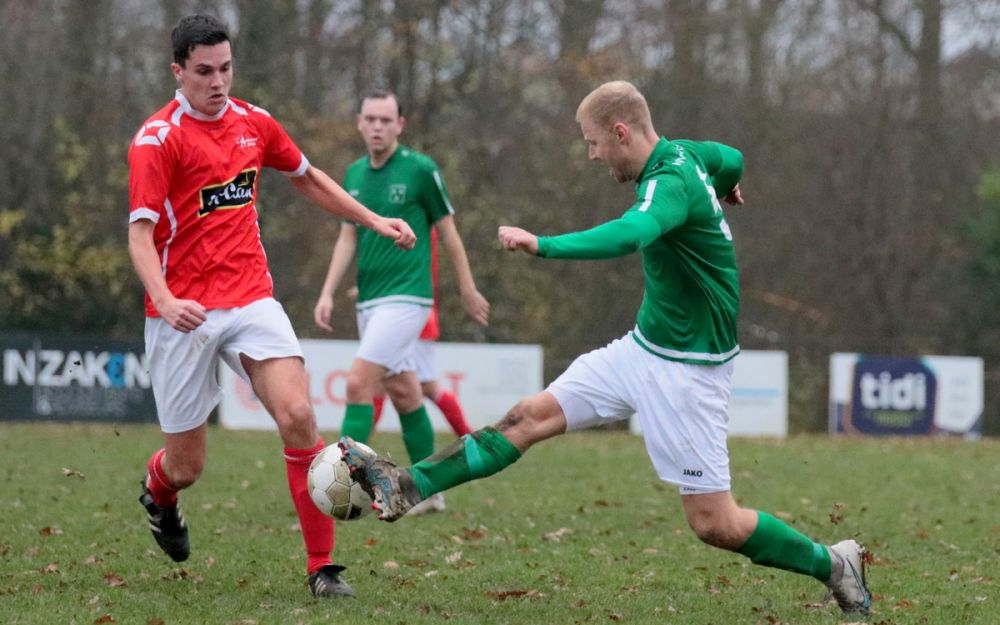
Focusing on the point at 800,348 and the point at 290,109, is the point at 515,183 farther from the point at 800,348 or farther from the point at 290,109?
the point at 800,348

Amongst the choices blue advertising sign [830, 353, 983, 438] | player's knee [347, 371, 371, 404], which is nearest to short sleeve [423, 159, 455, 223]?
player's knee [347, 371, 371, 404]

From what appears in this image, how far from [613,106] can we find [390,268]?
12.1 ft

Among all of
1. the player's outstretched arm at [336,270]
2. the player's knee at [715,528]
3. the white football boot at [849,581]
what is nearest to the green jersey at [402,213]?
the player's outstretched arm at [336,270]

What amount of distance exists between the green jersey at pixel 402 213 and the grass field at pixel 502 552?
140 centimetres

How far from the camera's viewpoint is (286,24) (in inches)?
910

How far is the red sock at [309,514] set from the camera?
5719 mm

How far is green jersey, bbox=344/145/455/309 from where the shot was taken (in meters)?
8.62

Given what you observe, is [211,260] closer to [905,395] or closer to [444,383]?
[444,383]

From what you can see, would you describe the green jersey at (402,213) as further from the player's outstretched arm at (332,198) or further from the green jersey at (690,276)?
the green jersey at (690,276)

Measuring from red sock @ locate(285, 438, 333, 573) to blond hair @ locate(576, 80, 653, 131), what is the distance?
175 cm

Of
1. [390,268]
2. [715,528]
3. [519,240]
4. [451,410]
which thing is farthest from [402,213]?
[519,240]

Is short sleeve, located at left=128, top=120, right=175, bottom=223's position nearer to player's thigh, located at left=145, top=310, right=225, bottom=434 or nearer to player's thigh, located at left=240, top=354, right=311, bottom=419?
player's thigh, located at left=145, top=310, right=225, bottom=434

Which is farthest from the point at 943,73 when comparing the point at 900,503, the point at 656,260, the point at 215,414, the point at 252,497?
the point at 656,260

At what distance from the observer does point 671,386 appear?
17.4 feet
